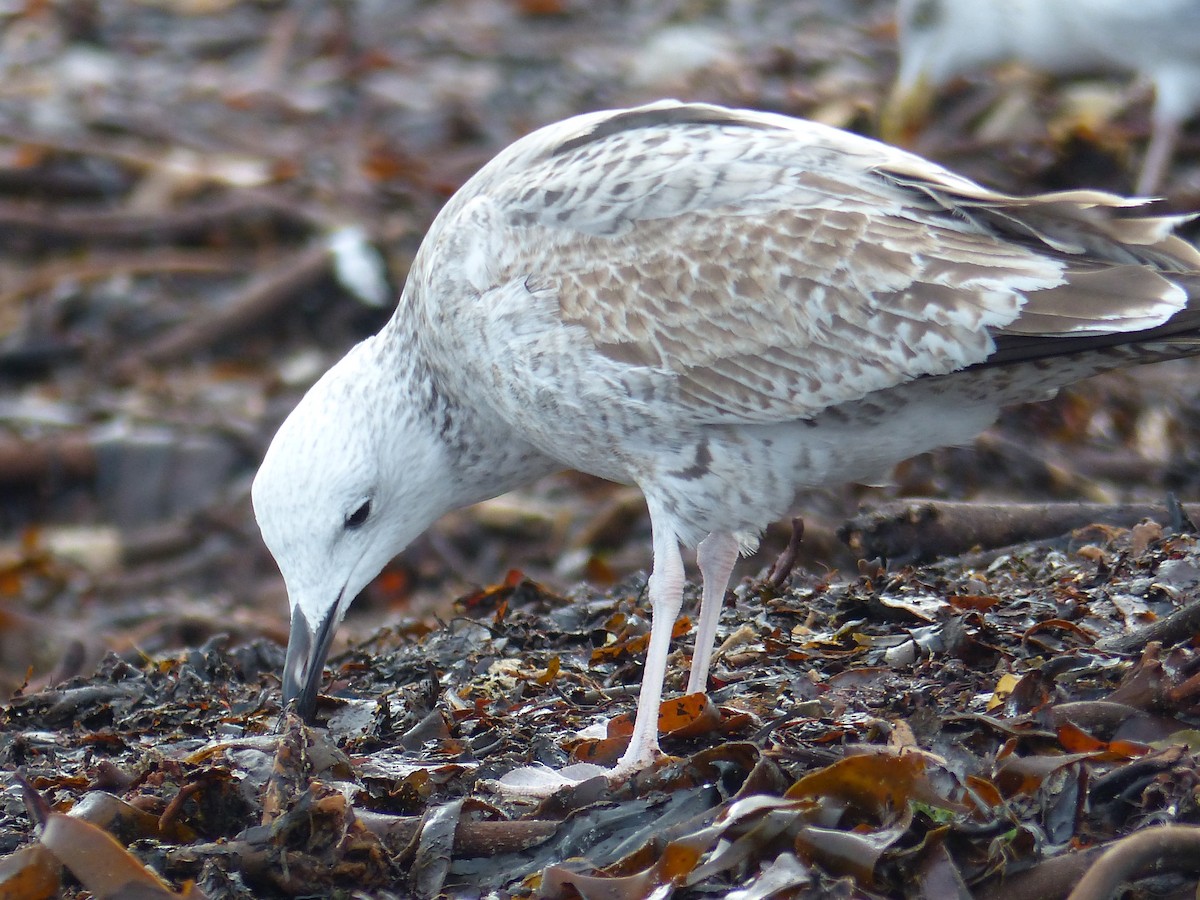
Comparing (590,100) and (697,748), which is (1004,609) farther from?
(590,100)

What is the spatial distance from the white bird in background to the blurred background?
17 cm

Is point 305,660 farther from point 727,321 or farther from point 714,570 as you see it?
point 727,321

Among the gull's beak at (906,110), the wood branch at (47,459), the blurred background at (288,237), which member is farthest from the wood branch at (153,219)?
the gull's beak at (906,110)

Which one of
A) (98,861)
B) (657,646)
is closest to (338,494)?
(657,646)

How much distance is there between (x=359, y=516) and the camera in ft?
14.4

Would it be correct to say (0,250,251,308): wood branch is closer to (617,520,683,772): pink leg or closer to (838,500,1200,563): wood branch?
(838,500,1200,563): wood branch

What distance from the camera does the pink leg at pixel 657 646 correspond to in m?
3.54

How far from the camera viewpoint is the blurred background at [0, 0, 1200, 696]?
21.9 ft

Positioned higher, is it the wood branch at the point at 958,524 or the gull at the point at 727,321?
the gull at the point at 727,321

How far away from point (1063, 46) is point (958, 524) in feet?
19.8

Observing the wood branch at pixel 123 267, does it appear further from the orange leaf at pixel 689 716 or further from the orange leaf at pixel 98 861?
the orange leaf at pixel 98 861

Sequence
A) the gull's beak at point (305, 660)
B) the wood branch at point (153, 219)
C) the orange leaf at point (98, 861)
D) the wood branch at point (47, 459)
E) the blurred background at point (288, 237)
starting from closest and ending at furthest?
the orange leaf at point (98, 861) → the gull's beak at point (305, 660) → the blurred background at point (288, 237) → the wood branch at point (47, 459) → the wood branch at point (153, 219)

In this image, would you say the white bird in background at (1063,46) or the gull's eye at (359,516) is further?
the white bird in background at (1063,46)

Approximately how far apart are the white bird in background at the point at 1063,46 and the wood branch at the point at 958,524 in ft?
12.7
